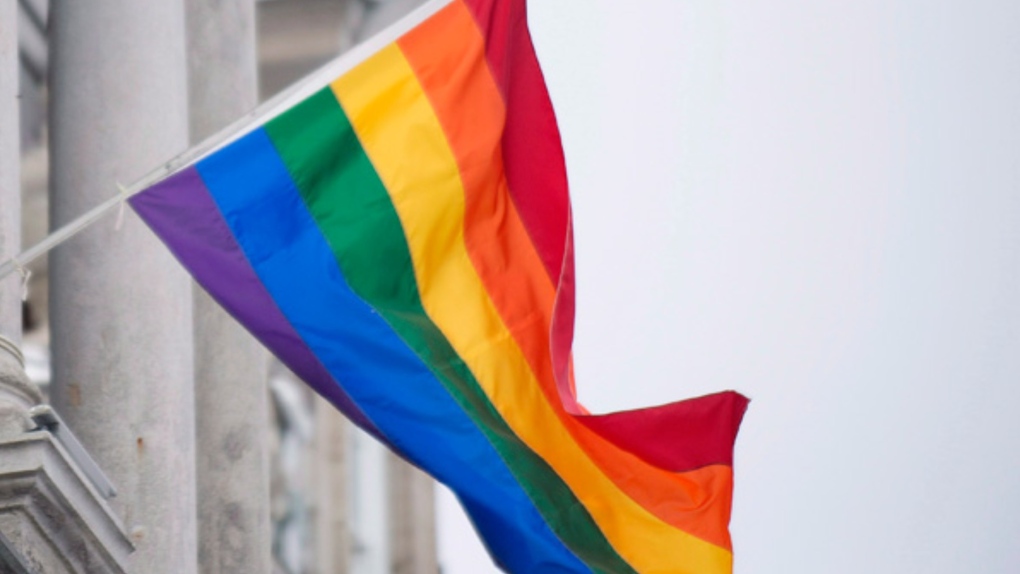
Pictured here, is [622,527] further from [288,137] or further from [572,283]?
[288,137]

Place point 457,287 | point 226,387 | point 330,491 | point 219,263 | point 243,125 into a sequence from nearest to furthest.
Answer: point 219,263
point 243,125
point 457,287
point 226,387
point 330,491

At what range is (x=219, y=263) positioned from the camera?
13.1m

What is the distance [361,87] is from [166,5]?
4.32 metres

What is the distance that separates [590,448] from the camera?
46.9 feet

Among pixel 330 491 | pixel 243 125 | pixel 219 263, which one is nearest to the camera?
pixel 219 263

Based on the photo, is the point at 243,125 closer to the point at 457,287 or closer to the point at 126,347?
the point at 457,287

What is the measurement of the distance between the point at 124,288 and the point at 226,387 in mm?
2162

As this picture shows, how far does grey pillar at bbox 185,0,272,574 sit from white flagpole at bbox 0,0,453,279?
200 inches

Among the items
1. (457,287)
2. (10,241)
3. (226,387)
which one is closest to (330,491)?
(226,387)

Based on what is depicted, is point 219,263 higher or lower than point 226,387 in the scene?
lower

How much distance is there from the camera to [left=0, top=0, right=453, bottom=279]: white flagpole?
12523 millimetres

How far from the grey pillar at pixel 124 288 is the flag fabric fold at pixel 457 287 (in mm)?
3218

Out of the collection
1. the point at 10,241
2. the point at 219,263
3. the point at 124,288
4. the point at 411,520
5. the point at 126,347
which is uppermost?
the point at 411,520

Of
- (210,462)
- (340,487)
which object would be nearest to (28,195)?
(210,462)
